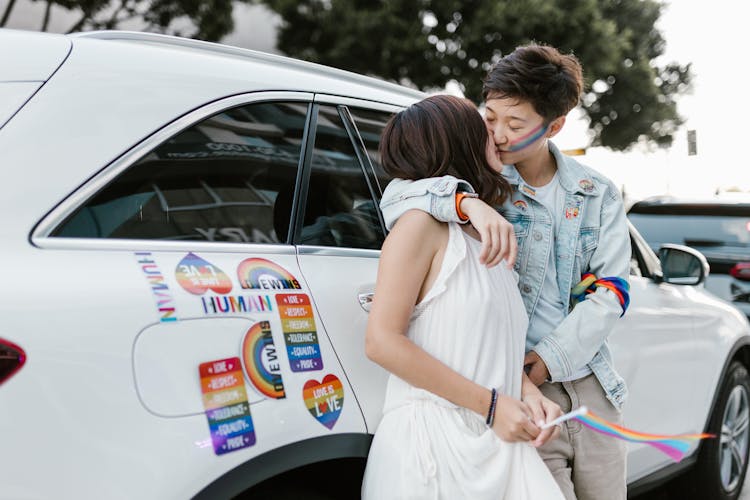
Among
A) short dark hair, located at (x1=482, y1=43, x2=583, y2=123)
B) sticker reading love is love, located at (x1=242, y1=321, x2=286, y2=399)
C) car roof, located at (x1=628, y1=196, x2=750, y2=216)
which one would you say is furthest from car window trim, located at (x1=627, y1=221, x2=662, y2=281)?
car roof, located at (x1=628, y1=196, x2=750, y2=216)

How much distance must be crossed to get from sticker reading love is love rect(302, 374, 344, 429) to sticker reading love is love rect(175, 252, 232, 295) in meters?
0.31

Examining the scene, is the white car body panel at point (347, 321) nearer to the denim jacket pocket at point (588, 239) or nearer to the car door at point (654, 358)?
the denim jacket pocket at point (588, 239)

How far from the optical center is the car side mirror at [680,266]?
11.5 feet

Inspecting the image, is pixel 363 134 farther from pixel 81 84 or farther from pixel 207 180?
pixel 81 84

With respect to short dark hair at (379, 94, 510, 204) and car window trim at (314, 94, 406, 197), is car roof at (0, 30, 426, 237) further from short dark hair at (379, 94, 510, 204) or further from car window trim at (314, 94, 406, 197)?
short dark hair at (379, 94, 510, 204)

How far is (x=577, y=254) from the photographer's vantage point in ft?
7.35

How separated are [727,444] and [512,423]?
9.24 feet

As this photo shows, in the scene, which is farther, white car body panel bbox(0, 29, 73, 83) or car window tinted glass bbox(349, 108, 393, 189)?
car window tinted glass bbox(349, 108, 393, 189)

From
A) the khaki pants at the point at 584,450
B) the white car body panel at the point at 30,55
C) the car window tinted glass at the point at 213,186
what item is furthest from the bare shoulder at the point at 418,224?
the white car body panel at the point at 30,55

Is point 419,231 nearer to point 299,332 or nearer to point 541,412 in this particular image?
point 299,332

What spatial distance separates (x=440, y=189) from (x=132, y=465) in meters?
0.90

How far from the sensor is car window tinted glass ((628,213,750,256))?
6.61 meters

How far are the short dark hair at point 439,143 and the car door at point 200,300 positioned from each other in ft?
1.12

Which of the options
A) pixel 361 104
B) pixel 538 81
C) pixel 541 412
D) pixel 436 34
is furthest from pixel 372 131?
pixel 436 34
